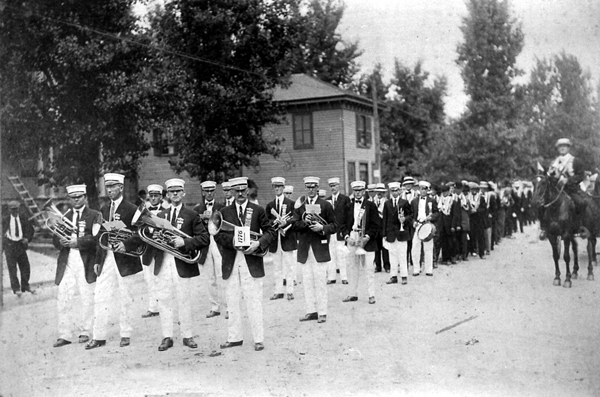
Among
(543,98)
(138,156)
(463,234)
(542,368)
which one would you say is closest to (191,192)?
(138,156)

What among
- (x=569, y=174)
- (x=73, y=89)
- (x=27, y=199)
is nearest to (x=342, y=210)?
(x=569, y=174)

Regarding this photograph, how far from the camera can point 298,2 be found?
19.0 metres

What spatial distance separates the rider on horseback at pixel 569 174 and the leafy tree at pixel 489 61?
1.94 metres

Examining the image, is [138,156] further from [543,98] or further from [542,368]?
[542,368]

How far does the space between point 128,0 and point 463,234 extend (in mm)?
10351

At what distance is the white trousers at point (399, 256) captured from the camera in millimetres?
13297

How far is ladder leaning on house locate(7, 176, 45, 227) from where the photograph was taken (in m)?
12.9

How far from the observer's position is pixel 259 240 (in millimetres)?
7965

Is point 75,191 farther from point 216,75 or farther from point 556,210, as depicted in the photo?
point 216,75

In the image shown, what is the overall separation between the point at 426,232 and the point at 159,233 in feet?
25.6

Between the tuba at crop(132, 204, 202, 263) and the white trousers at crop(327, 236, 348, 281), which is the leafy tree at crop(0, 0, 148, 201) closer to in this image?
the tuba at crop(132, 204, 202, 263)

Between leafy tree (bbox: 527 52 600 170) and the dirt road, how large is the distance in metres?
2.44

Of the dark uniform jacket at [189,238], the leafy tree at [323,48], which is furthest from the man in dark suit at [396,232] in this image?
the dark uniform jacket at [189,238]

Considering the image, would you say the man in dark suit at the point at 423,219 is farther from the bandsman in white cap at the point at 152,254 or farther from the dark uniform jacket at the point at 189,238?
the dark uniform jacket at the point at 189,238
